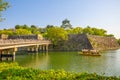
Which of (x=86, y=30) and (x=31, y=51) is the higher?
(x=86, y=30)

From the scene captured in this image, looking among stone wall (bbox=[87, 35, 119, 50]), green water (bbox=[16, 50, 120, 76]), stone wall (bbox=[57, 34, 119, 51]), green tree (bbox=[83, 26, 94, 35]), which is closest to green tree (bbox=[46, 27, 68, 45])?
stone wall (bbox=[57, 34, 119, 51])

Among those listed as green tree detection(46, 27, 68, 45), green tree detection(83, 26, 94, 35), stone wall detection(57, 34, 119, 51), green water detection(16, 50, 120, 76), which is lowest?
green water detection(16, 50, 120, 76)

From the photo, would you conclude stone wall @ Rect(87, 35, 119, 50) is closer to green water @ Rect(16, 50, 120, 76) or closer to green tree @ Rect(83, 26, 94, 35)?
green tree @ Rect(83, 26, 94, 35)

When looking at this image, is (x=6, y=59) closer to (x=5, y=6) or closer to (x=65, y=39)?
(x=5, y=6)

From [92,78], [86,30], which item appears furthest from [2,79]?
[86,30]

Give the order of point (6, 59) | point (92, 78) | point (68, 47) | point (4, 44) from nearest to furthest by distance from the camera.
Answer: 1. point (92, 78)
2. point (4, 44)
3. point (6, 59)
4. point (68, 47)

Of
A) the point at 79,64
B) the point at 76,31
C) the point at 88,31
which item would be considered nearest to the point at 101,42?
the point at 88,31

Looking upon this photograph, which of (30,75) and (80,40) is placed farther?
(80,40)

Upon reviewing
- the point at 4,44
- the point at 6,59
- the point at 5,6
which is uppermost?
the point at 5,6

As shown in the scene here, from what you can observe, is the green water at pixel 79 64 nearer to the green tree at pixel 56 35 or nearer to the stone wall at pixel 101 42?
the green tree at pixel 56 35

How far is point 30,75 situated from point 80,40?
69875 millimetres

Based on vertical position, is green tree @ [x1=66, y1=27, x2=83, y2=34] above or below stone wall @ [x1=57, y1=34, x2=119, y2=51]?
above

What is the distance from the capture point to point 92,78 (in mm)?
15867

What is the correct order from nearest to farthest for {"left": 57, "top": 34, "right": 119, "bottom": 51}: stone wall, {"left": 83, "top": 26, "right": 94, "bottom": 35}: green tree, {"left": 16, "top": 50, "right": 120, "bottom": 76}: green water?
1. {"left": 16, "top": 50, "right": 120, "bottom": 76}: green water
2. {"left": 57, "top": 34, "right": 119, "bottom": 51}: stone wall
3. {"left": 83, "top": 26, "right": 94, "bottom": 35}: green tree
